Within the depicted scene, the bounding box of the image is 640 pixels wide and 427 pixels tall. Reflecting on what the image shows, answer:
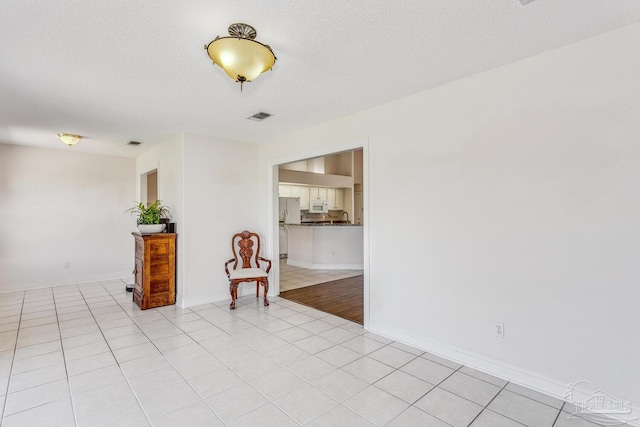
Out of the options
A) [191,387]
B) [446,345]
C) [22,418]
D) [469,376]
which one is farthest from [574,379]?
[22,418]

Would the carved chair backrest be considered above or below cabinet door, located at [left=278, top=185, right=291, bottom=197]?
below

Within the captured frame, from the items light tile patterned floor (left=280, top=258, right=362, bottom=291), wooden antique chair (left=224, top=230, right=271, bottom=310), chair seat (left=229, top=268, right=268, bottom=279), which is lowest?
light tile patterned floor (left=280, top=258, right=362, bottom=291)

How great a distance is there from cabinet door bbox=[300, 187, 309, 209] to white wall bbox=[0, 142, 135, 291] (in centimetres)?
468

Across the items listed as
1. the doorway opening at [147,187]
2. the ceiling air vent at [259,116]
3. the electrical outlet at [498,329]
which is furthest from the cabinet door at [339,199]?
the electrical outlet at [498,329]

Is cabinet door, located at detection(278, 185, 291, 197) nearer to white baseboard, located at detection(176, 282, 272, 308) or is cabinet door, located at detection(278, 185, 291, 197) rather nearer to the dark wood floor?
the dark wood floor

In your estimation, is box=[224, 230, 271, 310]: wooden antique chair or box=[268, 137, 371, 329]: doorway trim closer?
box=[268, 137, 371, 329]: doorway trim

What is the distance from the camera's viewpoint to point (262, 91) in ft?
9.78

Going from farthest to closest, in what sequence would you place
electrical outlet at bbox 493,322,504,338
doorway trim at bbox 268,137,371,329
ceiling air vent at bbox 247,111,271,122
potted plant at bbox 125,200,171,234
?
potted plant at bbox 125,200,171,234, ceiling air vent at bbox 247,111,271,122, doorway trim at bbox 268,137,371,329, electrical outlet at bbox 493,322,504,338

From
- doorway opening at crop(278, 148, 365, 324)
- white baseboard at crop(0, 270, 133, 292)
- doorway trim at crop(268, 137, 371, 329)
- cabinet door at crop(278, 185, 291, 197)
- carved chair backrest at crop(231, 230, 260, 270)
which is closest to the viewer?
doorway trim at crop(268, 137, 371, 329)

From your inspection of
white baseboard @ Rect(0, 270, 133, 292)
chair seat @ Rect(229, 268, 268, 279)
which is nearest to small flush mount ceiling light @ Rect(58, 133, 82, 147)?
white baseboard @ Rect(0, 270, 133, 292)

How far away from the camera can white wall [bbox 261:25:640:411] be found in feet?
6.54

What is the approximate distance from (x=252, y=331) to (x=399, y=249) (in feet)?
6.00

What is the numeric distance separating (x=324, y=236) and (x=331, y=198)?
3.74 metres

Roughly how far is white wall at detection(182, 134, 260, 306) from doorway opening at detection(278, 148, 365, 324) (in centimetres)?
80
